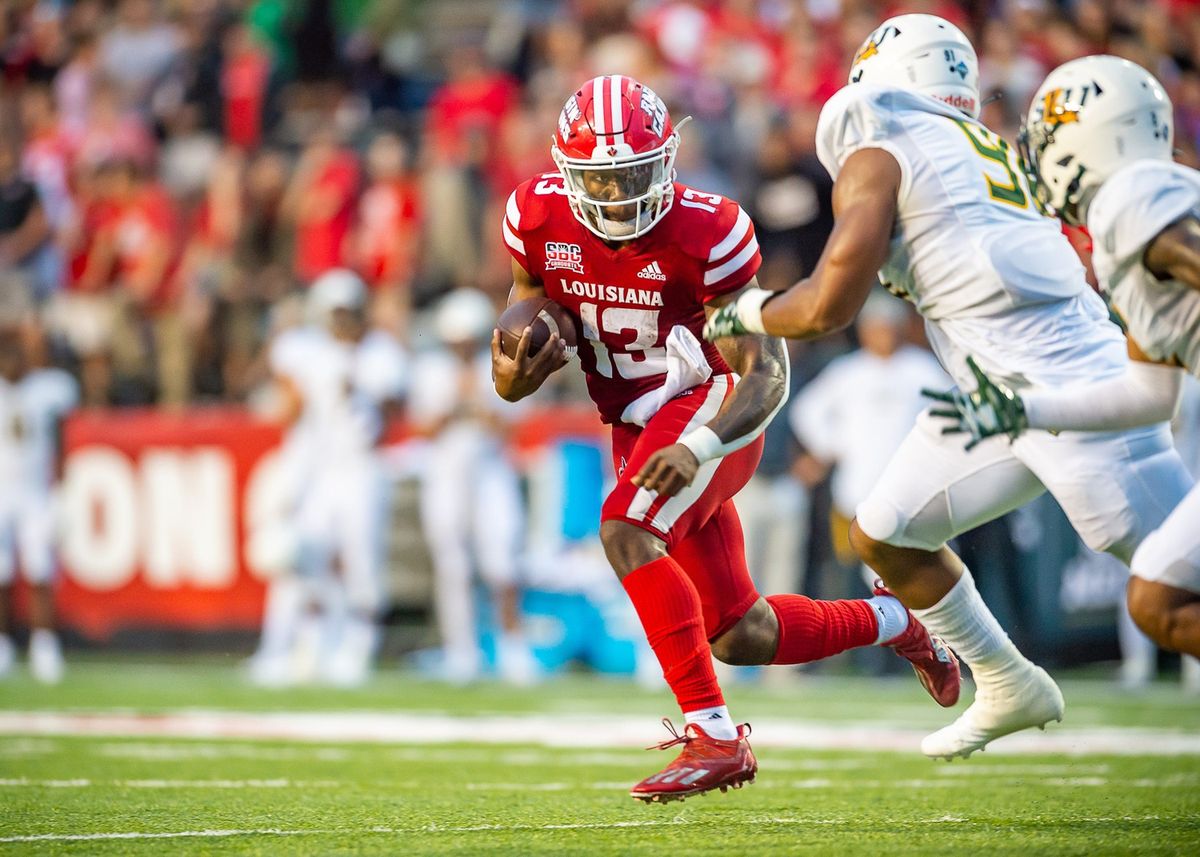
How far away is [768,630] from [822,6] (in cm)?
749

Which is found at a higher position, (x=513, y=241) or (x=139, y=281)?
(x=139, y=281)

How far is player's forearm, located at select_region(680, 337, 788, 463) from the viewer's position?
4309 millimetres

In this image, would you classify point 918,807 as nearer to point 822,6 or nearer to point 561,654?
point 561,654

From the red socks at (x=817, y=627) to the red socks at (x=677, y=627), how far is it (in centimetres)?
44

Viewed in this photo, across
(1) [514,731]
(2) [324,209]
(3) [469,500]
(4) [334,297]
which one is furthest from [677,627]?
(2) [324,209]

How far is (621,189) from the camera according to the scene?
448cm

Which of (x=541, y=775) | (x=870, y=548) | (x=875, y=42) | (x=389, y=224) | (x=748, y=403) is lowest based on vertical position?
(x=541, y=775)

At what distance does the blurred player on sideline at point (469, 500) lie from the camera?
30.6 feet

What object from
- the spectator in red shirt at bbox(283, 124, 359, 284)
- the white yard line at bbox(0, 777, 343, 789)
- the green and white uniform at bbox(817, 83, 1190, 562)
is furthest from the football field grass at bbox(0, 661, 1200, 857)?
the spectator in red shirt at bbox(283, 124, 359, 284)

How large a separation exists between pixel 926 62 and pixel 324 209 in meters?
7.14

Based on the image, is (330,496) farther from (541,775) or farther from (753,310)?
(753,310)

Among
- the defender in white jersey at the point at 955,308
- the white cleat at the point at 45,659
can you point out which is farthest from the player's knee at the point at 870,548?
the white cleat at the point at 45,659

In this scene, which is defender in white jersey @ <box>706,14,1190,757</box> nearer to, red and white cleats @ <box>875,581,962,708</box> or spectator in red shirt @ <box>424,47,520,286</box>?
red and white cleats @ <box>875,581,962,708</box>

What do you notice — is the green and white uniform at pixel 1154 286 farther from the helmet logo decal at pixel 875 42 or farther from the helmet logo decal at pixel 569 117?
the helmet logo decal at pixel 569 117
